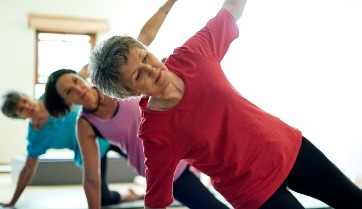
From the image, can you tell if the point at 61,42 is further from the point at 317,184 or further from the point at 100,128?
the point at 317,184

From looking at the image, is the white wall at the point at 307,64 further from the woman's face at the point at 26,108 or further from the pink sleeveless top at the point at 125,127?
the woman's face at the point at 26,108

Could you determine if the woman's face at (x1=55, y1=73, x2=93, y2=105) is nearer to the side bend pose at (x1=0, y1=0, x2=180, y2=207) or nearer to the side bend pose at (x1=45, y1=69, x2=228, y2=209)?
the side bend pose at (x1=45, y1=69, x2=228, y2=209)

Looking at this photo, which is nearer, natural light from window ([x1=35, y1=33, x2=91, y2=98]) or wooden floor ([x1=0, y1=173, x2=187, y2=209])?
wooden floor ([x1=0, y1=173, x2=187, y2=209])

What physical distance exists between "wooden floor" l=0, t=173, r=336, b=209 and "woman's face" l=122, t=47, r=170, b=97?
5.77 feet

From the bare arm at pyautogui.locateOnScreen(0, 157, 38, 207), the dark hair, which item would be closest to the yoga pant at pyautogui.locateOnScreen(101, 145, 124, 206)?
the bare arm at pyautogui.locateOnScreen(0, 157, 38, 207)

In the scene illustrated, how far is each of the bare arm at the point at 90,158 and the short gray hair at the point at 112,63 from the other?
808 mm

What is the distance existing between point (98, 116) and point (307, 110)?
7.35 ft

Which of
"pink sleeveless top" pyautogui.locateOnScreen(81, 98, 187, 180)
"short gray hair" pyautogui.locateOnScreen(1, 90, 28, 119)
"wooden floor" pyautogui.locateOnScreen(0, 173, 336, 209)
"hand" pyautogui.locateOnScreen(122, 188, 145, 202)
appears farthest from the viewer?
"hand" pyautogui.locateOnScreen(122, 188, 145, 202)

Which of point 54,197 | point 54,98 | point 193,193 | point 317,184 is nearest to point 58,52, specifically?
point 54,197

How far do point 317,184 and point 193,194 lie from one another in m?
0.78

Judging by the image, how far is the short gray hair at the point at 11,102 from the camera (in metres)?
2.66

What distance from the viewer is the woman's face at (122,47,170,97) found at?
1.23 metres

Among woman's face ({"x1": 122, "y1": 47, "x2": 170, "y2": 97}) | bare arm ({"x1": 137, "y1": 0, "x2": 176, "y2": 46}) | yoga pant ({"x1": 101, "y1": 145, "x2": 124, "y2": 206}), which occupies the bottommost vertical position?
yoga pant ({"x1": 101, "y1": 145, "x2": 124, "y2": 206})

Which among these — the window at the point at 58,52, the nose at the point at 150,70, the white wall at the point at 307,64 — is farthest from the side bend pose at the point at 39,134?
the window at the point at 58,52
